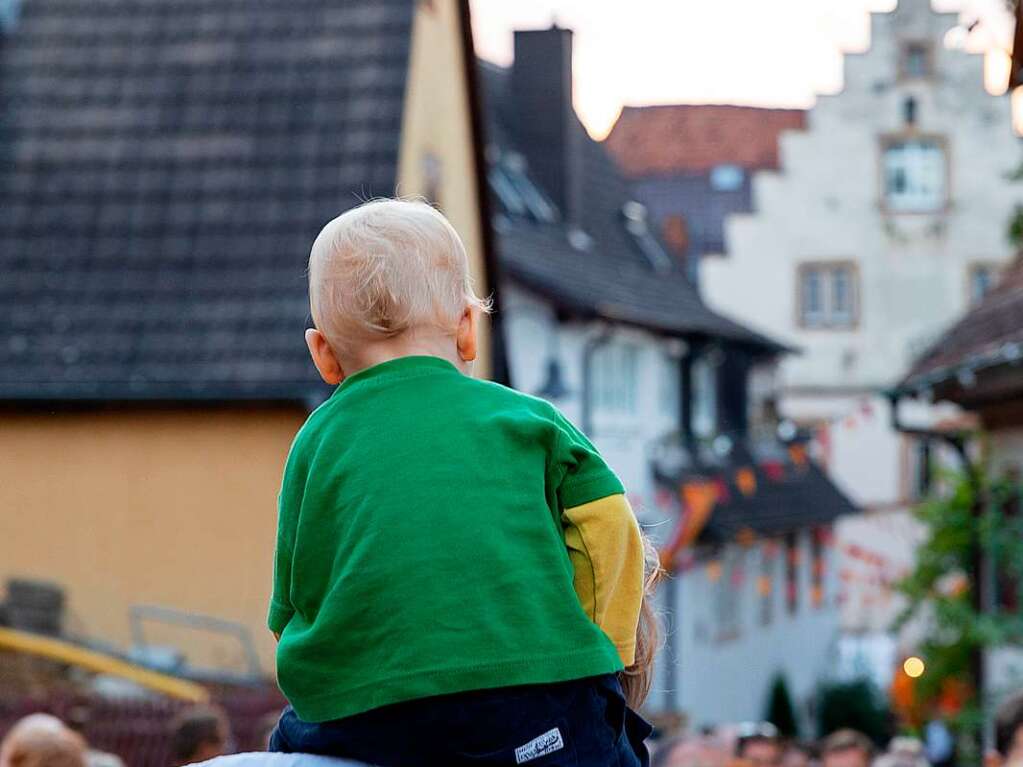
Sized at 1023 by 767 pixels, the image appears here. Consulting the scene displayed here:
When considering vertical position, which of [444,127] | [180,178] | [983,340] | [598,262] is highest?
[444,127]

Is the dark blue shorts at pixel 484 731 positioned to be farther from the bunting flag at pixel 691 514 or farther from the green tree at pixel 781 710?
the green tree at pixel 781 710

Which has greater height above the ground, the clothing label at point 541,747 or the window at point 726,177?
the window at point 726,177

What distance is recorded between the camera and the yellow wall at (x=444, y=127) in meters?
16.2

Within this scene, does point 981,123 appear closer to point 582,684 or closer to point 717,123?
point 717,123

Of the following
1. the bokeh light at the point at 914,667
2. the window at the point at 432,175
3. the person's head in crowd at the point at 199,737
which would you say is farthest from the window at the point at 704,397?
the person's head in crowd at the point at 199,737

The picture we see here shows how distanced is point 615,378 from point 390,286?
23.2 meters

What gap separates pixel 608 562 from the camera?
2492 mm

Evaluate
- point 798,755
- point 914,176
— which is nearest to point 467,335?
point 798,755

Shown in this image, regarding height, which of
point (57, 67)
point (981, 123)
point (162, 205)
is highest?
point (981, 123)

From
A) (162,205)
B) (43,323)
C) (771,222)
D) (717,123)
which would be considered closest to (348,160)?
(162,205)

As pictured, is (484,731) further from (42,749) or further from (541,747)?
(42,749)

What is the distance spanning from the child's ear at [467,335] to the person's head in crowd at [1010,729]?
377 cm

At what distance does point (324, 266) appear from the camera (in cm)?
255

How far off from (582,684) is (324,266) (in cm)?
63
